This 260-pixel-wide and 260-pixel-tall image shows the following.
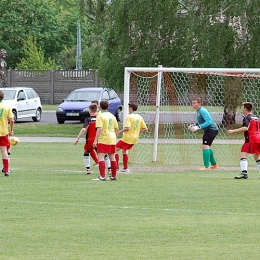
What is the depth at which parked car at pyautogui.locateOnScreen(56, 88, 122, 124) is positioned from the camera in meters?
36.6

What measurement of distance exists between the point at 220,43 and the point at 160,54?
2507mm

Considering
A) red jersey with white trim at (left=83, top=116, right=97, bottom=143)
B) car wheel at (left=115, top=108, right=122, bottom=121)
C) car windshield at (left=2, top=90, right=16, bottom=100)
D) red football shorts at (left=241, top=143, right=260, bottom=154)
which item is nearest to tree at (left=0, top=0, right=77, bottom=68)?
car windshield at (left=2, top=90, right=16, bottom=100)

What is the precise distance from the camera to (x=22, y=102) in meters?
37.5

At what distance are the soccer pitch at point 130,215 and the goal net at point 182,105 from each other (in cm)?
303

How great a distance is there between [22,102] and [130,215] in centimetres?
2584

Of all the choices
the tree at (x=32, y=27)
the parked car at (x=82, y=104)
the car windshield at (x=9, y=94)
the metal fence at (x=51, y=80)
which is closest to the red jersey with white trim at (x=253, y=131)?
the parked car at (x=82, y=104)

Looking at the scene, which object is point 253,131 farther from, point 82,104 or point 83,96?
point 83,96

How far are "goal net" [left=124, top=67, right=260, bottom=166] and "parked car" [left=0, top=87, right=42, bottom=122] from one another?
36.7 ft

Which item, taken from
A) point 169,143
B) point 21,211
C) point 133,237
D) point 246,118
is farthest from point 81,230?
point 169,143

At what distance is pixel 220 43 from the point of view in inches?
1175

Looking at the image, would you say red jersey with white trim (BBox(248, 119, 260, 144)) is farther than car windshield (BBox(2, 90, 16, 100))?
No

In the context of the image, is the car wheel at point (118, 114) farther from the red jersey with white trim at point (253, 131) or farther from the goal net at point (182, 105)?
the red jersey with white trim at point (253, 131)

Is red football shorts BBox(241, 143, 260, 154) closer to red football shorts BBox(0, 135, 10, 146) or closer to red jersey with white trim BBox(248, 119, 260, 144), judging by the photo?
red jersey with white trim BBox(248, 119, 260, 144)

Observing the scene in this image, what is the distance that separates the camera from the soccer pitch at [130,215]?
9.50 metres
